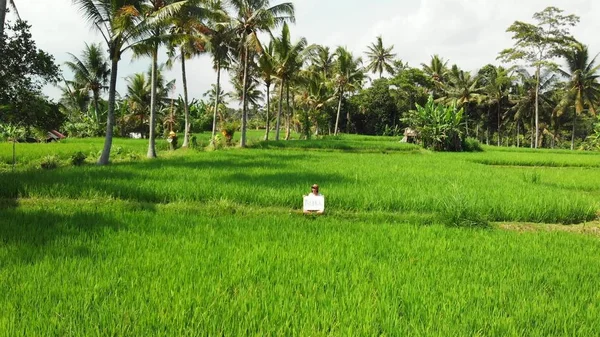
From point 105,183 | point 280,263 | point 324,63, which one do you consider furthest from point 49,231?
point 324,63

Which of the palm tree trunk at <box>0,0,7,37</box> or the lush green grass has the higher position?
the palm tree trunk at <box>0,0,7,37</box>

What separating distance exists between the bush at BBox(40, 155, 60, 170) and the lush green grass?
4223 mm

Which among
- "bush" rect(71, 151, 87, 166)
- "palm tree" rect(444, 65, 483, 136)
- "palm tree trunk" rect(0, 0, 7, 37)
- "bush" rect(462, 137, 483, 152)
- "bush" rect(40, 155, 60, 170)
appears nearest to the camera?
"palm tree trunk" rect(0, 0, 7, 37)

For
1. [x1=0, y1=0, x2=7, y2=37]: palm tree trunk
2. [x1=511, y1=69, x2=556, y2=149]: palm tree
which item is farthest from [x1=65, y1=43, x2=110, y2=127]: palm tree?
[x1=511, y1=69, x2=556, y2=149]: palm tree

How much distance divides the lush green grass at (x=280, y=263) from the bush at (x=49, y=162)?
4.22 m

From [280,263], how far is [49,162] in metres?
10.5

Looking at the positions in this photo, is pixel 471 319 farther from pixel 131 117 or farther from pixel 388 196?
pixel 131 117

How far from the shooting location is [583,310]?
2670mm

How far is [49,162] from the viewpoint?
36.9 ft

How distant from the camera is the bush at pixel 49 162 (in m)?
10.8

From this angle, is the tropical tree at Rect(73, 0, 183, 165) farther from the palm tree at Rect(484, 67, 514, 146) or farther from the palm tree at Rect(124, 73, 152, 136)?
the palm tree at Rect(484, 67, 514, 146)

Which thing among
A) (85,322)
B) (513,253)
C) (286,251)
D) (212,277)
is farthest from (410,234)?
(85,322)

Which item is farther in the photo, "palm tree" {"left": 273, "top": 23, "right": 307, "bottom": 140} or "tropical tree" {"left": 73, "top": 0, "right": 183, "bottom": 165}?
"palm tree" {"left": 273, "top": 23, "right": 307, "bottom": 140}

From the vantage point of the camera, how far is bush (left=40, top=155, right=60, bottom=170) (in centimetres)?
1081
